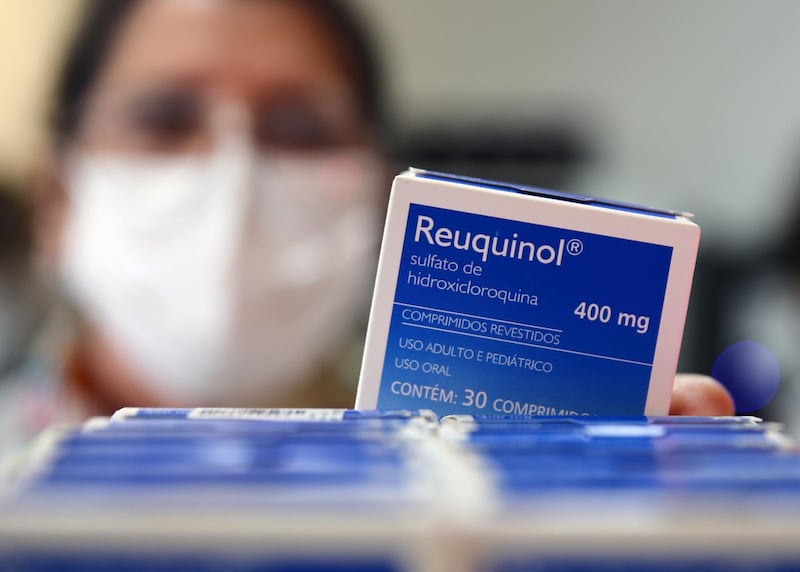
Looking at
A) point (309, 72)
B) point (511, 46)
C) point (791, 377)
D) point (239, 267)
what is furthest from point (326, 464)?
point (511, 46)

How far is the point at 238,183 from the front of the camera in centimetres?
115

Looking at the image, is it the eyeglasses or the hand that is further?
the eyeglasses

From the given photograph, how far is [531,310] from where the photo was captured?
0.40m

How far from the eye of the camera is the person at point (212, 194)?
117 centimetres

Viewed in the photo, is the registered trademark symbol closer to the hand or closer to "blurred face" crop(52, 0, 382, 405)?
the hand

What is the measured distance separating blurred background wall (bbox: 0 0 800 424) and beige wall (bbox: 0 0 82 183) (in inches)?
1.7

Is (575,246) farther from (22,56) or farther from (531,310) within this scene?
(22,56)

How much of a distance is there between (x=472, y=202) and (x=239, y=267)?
809mm

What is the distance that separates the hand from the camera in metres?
0.44

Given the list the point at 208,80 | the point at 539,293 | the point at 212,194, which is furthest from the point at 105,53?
the point at 539,293

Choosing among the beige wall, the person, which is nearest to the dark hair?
the person

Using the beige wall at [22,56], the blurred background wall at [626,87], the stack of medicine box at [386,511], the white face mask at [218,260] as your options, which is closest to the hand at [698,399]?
the stack of medicine box at [386,511]

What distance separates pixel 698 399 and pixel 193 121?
96cm

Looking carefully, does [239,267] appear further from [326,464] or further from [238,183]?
[326,464]
